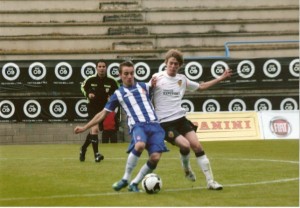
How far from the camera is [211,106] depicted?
2808cm

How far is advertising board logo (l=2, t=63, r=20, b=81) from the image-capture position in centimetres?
2738

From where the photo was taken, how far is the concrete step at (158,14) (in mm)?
32406

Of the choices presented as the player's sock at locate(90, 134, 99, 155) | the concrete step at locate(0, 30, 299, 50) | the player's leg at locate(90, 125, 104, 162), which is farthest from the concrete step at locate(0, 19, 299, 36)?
the player's sock at locate(90, 134, 99, 155)

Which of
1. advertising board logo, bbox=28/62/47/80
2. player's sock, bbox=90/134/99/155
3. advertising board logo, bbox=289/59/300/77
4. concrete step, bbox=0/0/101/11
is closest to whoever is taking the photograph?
player's sock, bbox=90/134/99/155

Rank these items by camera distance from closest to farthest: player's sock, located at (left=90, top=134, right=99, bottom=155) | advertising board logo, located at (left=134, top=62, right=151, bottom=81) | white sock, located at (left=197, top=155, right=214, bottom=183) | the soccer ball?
the soccer ball, white sock, located at (left=197, top=155, right=214, bottom=183), player's sock, located at (left=90, top=134, right=99, bottom=155), advertising board logo, located at (left=134, top=62, right=151, bottom=81)

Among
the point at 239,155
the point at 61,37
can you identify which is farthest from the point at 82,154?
the point at 61,37

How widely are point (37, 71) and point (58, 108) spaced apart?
4.79 ft

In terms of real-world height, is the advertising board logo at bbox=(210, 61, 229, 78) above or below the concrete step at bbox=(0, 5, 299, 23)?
below

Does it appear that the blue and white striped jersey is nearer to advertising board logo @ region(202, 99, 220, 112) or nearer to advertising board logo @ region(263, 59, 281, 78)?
advertising board logo @ region(202, 99, 220, 112)

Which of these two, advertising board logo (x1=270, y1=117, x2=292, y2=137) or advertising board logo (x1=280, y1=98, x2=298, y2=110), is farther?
advertising board logo (x1=280, y1=98, x2=298, y2=110)

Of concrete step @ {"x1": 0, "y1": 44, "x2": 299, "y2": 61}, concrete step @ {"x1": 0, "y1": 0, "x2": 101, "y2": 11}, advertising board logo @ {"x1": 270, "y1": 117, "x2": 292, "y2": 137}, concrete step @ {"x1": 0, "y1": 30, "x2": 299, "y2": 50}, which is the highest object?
concrete step @ {"x1": 0, "y1": 0, "x2": 101, "y2": 11}

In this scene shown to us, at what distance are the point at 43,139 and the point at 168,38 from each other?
7198 mm

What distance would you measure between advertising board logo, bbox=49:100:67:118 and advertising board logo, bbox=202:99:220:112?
486cm

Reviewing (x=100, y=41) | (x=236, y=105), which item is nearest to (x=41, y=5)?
(x=100, y=41)
